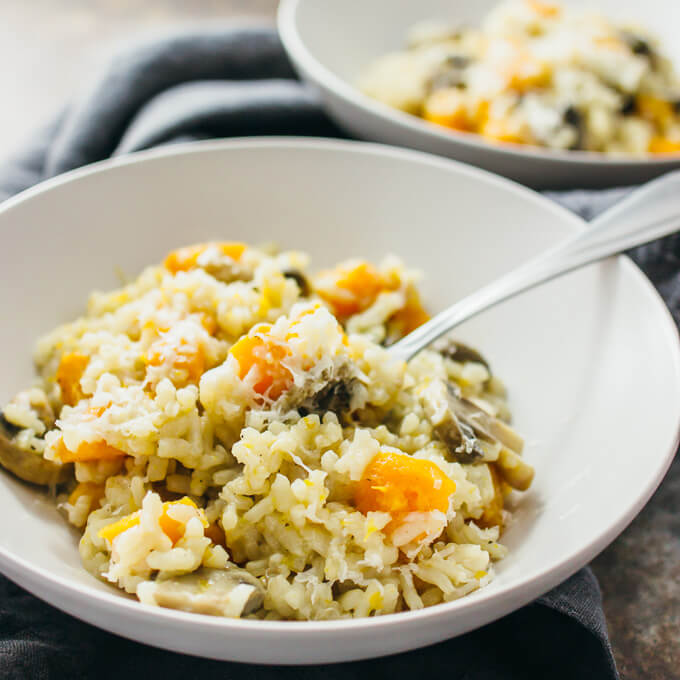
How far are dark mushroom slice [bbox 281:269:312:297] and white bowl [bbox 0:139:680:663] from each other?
1.36 feet

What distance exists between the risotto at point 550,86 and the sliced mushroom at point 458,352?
1.21 m

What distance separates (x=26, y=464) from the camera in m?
1.82

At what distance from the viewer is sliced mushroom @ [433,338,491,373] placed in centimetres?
220

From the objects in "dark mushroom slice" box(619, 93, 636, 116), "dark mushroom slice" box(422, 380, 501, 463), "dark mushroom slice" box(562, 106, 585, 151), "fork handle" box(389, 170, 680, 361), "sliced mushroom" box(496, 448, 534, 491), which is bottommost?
"dark mushroom slice" box(619, 93, 636, 116)

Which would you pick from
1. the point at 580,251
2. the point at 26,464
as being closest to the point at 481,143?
the point at 580,251

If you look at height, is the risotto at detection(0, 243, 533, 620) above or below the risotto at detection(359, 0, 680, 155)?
above

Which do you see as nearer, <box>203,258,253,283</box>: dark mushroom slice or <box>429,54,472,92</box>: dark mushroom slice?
<box>203,258,253,283</box>: dark mushroom slice

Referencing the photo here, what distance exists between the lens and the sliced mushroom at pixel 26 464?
1797 mm

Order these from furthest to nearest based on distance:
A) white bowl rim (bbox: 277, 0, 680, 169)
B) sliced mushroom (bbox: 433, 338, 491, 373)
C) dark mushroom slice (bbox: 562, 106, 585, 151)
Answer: dark mushroom slice (bbox: 562, 106, 585, 151), white bowl rim (bbox: 277, 0, 680, 169), sliced mushroom (bbox: 433, 338, 491, 373)

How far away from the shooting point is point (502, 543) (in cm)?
184

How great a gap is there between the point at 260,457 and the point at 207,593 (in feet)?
0.92

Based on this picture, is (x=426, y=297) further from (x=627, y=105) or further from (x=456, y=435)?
(x=627, y=105)

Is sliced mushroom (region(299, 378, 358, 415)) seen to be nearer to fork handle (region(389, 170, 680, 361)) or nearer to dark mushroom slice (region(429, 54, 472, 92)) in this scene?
fork handle (region(389, 170, 680, 361))

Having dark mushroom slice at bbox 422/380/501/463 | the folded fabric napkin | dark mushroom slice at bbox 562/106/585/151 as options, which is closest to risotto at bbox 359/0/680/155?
dark mushroom slice at bbox 562/106/585/151
